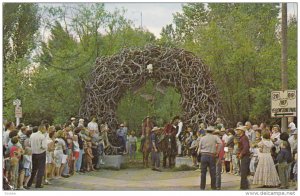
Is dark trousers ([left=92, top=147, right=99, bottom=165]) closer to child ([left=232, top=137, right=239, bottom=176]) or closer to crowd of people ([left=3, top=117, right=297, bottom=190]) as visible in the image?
crowd of people ([left=3, top=117, right=297, bottom=190])

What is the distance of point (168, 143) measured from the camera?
1320 centimetres

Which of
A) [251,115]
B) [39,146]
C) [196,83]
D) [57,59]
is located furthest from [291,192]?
[57,59]

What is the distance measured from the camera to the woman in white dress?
9.91 meters

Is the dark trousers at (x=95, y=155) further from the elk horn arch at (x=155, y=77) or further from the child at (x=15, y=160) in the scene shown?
the child at (x=15, y=160)

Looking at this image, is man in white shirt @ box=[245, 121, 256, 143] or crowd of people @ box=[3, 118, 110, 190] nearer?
crowd of people @ box=[3, 118, 110, 190]

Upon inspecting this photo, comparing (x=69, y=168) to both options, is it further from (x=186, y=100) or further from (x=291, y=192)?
(x=291, y=192)

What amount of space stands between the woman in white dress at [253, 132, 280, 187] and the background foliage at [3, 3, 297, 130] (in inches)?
234

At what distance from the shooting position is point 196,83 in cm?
1360

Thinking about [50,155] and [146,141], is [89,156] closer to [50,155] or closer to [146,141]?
[146,141]

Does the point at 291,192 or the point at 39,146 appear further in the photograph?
the point at 39,146

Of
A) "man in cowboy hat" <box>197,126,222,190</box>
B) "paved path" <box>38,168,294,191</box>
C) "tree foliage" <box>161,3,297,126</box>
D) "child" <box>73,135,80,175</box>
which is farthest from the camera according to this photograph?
"tree foliage" <box>161,3,297,126</box>

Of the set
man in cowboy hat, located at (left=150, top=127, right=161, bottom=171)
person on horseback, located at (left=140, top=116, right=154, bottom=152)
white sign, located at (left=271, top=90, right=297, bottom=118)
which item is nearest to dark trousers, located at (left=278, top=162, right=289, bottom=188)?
white sign, located at (left=271, top=90, right=297, bottom=118)

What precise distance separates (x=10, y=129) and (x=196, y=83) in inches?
194

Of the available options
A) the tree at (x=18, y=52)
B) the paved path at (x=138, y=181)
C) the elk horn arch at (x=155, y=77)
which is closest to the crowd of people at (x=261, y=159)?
the paved path at (x=138, y=181)
